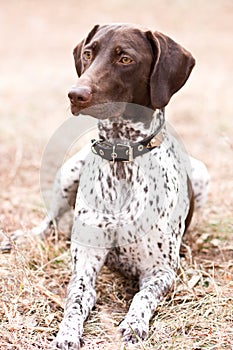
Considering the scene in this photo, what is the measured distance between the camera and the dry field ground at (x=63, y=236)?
129 inches

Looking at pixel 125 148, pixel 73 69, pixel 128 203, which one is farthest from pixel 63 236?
pixel 73 69

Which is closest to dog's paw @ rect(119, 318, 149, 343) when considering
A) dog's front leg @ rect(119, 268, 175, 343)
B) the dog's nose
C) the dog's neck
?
dog's front leg @ rect(119, 268, 175, 343)

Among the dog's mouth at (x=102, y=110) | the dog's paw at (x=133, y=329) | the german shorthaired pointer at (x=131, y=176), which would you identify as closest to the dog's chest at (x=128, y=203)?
the german shorthaired pointer at (x=131, y=176)

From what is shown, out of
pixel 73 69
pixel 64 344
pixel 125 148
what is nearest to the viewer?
pixel 64 344

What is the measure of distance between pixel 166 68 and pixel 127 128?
417 millimetres

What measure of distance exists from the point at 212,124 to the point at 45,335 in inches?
227

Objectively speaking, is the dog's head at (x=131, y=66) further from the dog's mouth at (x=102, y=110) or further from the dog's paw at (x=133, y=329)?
the dog's paw at (x=133, y=329)

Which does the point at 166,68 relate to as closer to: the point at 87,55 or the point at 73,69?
the point at 87,55

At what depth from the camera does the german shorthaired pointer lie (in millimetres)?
3361

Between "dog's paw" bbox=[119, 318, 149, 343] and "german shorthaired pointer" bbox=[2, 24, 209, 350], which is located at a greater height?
"german shorthaired pointer" bbox=[2, 24, 209, 350]

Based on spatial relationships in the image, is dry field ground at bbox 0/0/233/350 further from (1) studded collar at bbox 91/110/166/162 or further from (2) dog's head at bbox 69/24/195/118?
(2) dog's head at bbox 69/24/195/118

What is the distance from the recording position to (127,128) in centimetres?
357

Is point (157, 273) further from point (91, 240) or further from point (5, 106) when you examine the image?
point (5, 106)

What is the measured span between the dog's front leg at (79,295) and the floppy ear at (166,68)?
0.98 meters
